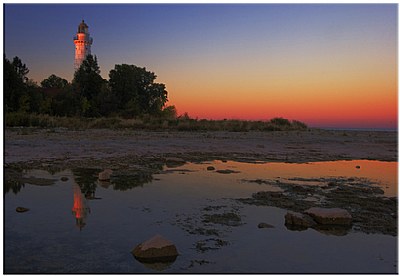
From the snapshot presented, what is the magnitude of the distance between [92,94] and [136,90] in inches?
307

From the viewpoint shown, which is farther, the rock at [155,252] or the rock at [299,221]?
the rock at [299,221]

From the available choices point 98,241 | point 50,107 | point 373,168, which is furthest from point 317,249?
point 50,107

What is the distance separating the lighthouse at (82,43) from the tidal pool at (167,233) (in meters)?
84.2

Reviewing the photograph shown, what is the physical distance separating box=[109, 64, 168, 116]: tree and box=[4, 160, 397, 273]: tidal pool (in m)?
47.3

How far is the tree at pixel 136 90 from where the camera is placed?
56250mm

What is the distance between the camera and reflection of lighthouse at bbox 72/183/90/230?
193 inches

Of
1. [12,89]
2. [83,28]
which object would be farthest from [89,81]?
[83,28]

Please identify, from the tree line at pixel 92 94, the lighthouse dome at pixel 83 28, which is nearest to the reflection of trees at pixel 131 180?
the tree line at pixel 92 94

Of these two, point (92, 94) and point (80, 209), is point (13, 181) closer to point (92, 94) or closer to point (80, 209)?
point (80, 209)

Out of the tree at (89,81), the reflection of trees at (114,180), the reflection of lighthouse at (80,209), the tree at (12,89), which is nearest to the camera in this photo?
the reflection of lighthouse at (80,209)

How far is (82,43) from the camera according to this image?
86750 mm

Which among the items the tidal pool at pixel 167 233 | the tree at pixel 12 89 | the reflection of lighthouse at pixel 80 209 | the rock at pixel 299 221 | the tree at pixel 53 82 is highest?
the tree at pixel 53 82

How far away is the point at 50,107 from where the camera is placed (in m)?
46.5

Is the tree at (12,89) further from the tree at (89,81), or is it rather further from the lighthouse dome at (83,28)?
the lighthouse dome at (83,28)
